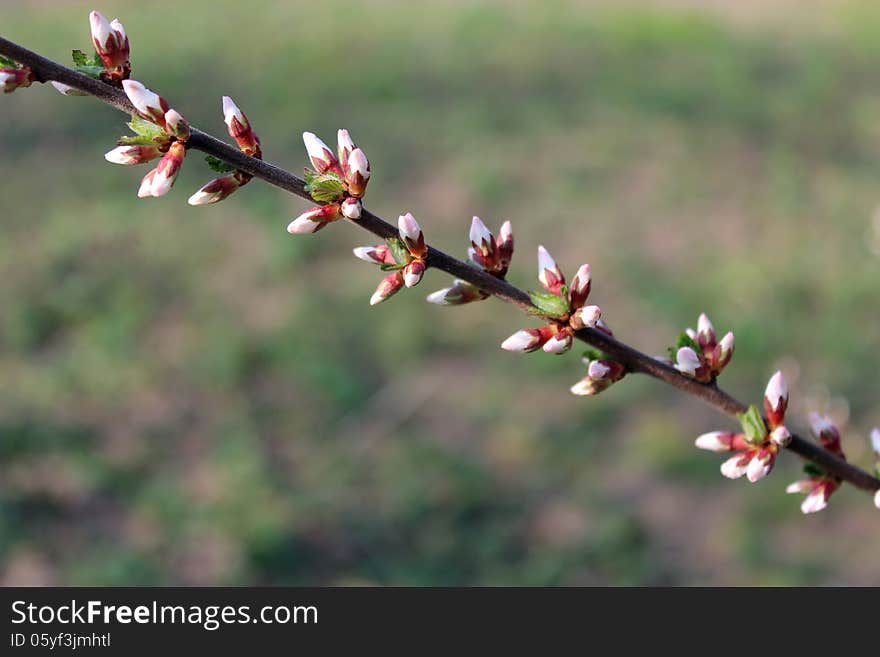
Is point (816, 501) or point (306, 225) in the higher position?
point (306, 225)

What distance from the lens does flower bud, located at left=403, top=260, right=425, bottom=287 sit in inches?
41.2

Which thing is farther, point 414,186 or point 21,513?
point 414,186

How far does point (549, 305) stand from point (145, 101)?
0.50 meters

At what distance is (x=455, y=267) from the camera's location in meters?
1.06

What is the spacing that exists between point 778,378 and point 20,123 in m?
7.74

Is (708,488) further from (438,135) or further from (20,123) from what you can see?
(20,123)

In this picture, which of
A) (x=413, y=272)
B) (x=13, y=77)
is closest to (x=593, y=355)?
(x=413, y=272)

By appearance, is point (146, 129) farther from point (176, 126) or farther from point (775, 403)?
point (775, 403)

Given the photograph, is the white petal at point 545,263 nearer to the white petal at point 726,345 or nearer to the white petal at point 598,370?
the white petal at point 598,370

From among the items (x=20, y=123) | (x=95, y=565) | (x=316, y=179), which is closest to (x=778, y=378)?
(x=316, y=179)

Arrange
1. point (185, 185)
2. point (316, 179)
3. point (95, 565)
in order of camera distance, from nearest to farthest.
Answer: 1. point (316, 179)
2. point (95, 565)
3. point (185, 185)

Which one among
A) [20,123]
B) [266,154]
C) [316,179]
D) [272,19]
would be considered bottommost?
[316,179]

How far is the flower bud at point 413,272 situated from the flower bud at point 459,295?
6 cm

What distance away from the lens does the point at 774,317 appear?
583 centimetres
